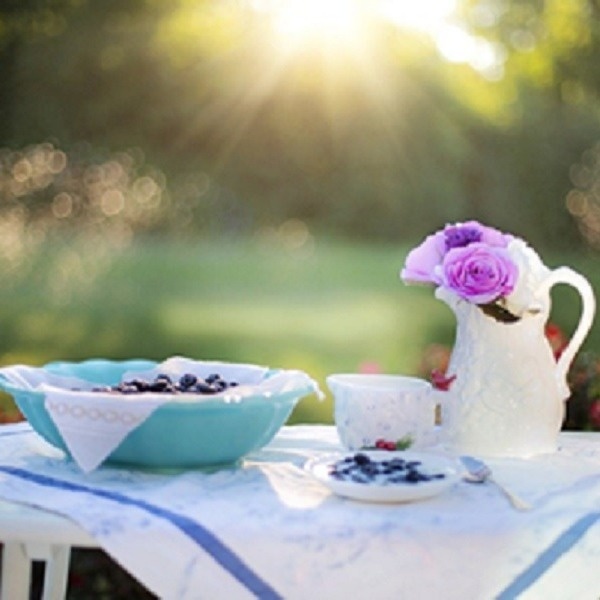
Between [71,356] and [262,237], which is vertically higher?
[262,237]

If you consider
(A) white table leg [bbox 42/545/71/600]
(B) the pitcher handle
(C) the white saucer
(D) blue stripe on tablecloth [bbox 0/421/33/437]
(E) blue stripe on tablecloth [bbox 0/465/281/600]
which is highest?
(B) the pitcher handle

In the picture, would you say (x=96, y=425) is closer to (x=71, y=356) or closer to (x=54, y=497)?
(x=54, y=497)

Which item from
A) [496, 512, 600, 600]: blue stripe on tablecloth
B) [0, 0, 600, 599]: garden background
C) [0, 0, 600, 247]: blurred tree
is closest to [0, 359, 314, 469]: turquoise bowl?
[496, 512, 600, 600]: blue stripe on tablecloth

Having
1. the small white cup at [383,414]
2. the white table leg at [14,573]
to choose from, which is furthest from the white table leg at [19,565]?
the small white cup at [383,414]

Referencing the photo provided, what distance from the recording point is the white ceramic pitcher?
55.7 inches

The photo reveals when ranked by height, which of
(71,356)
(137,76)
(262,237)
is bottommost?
(71,356)

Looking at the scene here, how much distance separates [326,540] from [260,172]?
8184 mm

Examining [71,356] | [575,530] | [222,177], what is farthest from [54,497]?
[222,177]

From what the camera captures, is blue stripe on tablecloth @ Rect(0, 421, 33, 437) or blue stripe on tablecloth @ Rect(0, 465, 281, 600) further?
blue stripe on tablecloth @ Rect(0, 421, 33, 437)

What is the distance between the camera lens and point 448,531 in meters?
1.08

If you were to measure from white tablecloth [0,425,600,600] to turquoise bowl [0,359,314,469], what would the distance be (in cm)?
5

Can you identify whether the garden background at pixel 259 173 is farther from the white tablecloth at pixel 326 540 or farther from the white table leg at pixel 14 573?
the white tablecloth at pixel 326 540

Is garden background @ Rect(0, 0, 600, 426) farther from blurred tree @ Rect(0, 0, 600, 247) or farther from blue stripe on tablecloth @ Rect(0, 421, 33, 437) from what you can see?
blue stripe on tablecloth @ Rect(0, 421, 33, 437)

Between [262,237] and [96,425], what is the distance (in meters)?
8.21
